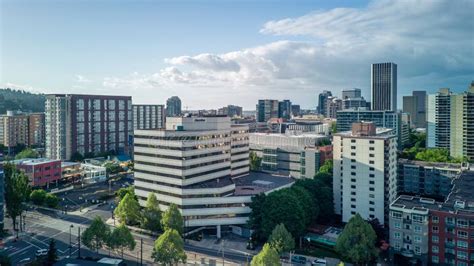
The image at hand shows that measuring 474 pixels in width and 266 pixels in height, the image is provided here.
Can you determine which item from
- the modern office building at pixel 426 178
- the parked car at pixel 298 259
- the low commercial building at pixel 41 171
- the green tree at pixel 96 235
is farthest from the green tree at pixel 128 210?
the modern office building at pixel 426 178

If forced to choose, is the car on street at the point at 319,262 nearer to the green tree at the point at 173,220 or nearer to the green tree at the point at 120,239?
the green tree at the point at 173,220

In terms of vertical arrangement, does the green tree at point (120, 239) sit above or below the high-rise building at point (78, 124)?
below

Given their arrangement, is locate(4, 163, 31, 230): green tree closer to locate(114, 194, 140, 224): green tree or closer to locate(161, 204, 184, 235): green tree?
locate(114, 194, 140, 224): green tree

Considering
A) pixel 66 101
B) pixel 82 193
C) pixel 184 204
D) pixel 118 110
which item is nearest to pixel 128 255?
pixel 184 204

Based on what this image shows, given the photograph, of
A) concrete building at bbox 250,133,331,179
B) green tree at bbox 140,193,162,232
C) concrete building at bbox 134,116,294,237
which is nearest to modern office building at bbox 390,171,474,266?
concrete building at bbox 134,116,294,237

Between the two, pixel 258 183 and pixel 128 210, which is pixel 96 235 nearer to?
pixel 128 210

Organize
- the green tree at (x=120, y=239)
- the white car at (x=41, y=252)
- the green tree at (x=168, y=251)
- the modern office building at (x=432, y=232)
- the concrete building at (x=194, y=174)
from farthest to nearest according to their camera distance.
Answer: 1. the concrete building at (x=194, y=174)
2. the white car at (x=41, y=252)
3. the green tree at (x=120, y=239)
4. the modern office building at (x=432, y=232)
5. the green tree at (x=168, y=251)
